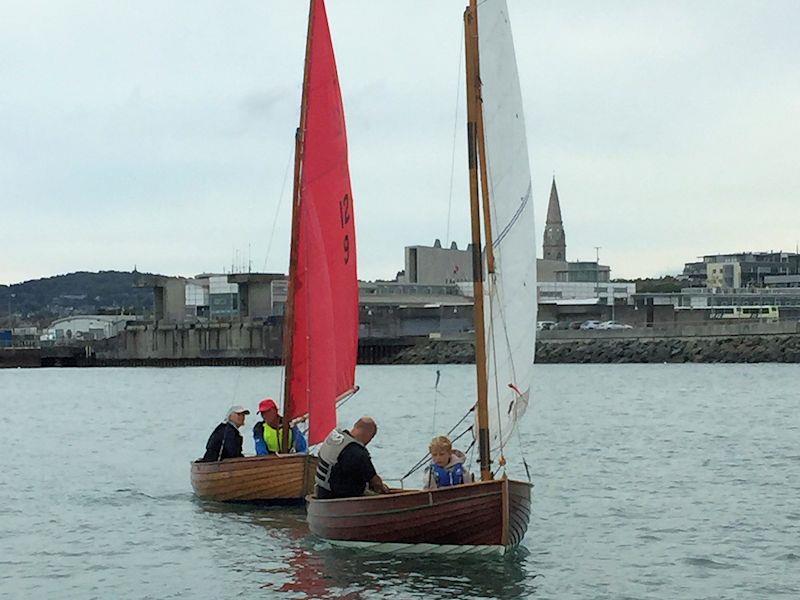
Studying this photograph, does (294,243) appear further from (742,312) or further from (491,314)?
(742,312)

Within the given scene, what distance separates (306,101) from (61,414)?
46921 mm

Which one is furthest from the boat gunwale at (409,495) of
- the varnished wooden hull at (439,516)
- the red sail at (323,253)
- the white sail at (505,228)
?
the red sail at (323,253)

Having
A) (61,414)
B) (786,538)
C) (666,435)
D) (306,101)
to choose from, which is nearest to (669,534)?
(786,538)

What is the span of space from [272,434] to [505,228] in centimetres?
854

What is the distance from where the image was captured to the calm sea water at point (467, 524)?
68.5 ft

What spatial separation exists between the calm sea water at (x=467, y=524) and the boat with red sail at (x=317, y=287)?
0.81 m

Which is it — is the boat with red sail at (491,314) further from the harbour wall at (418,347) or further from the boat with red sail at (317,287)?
the harbour wall at (418,347)

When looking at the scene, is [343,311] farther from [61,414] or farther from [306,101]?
[61,414]

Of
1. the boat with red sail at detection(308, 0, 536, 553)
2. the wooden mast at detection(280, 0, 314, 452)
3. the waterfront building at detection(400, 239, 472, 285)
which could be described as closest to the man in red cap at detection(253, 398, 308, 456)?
the wooden mast at detection(280, 0, 314, 452)

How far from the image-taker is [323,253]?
26234mm

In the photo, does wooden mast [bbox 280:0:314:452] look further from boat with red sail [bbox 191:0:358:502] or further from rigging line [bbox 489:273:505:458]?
rigging line [bbox 489:273:505:458]

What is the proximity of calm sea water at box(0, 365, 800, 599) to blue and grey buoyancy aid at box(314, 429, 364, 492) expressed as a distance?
4.10ft

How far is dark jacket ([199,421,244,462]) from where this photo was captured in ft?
89.9

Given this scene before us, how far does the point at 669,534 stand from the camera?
2527 cm
